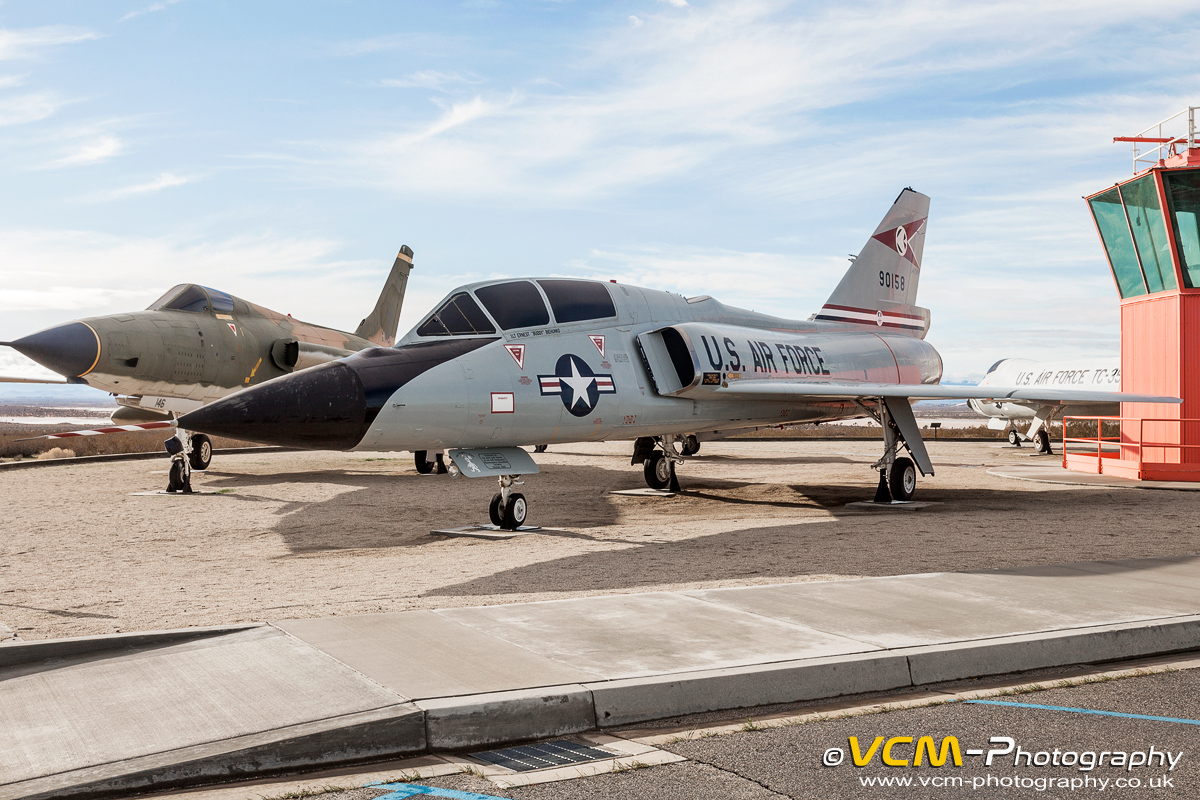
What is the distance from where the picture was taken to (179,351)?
15594mm

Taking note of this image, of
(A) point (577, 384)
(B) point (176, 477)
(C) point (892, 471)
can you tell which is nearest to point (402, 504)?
(B) point (176, 477)

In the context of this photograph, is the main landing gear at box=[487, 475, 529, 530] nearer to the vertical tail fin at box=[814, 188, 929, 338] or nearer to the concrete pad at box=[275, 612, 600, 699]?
the concrete pad at box=[275, 612, 600, 699]

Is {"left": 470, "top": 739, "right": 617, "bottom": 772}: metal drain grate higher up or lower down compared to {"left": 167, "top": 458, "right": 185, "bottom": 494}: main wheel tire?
lower down

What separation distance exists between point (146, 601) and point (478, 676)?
3637 millimetres

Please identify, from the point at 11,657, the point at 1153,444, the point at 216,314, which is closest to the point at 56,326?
the point at 216,314

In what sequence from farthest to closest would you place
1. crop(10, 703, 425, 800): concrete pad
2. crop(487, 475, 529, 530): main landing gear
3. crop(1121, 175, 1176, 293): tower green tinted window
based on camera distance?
1. crop(1121, 175, 1176, 293): tower green tinted window
2. crop(487, 475, 529, 530): main landing gear
3. crop(10, 703, 425, 800): concrete pad

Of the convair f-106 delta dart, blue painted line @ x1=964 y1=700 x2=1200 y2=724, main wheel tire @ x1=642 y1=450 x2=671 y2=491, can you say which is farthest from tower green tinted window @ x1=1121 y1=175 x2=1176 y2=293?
blue painted line @ x1=964 y1=700 x2=1200 y2=724

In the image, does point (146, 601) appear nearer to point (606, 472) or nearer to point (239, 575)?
point (239, 575)

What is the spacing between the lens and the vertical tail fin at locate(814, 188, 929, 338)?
662 inches

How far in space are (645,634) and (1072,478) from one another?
15143 mm

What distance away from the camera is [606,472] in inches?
816

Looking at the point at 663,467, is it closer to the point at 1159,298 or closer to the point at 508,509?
the point at 508,509

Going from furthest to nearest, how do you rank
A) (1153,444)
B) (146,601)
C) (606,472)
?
(606,472), (1153,444), (146,601)

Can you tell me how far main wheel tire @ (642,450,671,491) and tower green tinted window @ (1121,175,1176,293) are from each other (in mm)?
9858
